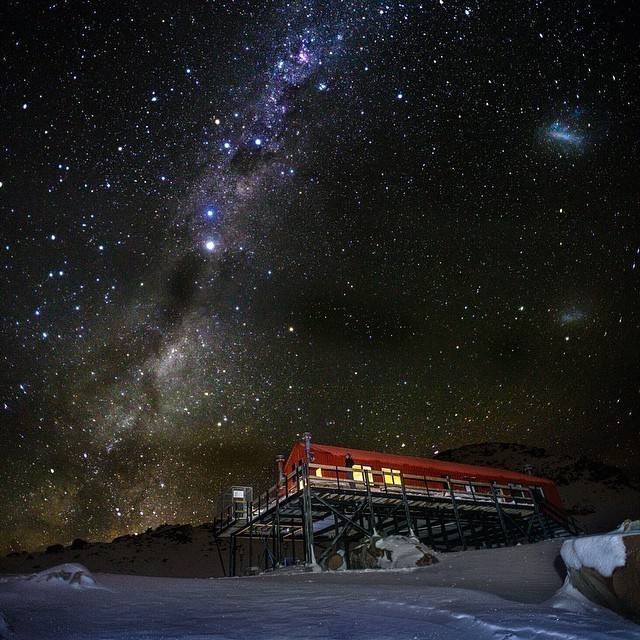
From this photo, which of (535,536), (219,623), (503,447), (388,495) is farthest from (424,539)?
(503,447)

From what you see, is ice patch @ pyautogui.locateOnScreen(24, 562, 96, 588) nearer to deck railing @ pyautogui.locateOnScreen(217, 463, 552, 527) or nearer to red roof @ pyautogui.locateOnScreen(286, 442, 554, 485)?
deck railing @ pyautogui.locateOnScreen(217, 463, 552, 527)

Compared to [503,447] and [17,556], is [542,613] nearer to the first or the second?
[17,556]

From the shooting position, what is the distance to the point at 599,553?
5207mm

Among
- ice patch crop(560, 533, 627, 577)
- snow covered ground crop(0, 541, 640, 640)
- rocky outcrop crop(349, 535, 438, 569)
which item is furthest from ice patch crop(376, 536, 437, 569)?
ice patch crop(560, 533, 627, 577)

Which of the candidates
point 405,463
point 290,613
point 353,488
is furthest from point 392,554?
point 405,463

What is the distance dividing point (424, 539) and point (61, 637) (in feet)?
79.8

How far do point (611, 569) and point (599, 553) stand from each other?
179 millimetres

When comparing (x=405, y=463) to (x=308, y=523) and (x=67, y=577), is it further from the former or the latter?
(x=67, y=577)

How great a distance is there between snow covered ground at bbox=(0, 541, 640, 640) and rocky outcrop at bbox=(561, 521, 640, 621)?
6.0 inches

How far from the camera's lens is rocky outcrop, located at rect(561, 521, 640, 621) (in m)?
4.81

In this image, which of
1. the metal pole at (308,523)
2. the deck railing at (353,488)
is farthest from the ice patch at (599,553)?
the deck railing at (353,488)

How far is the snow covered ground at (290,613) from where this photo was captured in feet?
13.9

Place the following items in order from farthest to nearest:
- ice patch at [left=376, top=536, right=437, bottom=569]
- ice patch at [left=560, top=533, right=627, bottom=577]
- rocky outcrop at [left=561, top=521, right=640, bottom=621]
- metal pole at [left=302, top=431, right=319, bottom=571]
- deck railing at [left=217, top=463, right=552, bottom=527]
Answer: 1. deck railing at [left=217, top=463, right=552, bottom=527]
2. metal pole at [left=302, top=431, right=319, bottom=571]
3. ice patch at [left=376, top=536, right=437, bottom=569]
4. ice patch at [left=560, top=533, right=627, bottom=577]
5. rocky outcrop at [left=561, top=521, right=640, bottom=621]

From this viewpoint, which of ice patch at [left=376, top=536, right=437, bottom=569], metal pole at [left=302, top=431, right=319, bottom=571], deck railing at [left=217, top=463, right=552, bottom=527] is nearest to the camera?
ice patch at [left=376, top=536, right=437, bottom=569]
